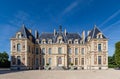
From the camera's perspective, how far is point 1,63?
1724 inches

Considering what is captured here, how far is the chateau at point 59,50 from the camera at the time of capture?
35719 millimetres

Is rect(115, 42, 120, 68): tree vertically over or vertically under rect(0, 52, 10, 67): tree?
over

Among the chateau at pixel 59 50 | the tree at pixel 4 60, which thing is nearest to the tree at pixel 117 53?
the chateau at pixel 59 50

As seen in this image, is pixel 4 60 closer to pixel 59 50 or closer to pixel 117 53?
pixel 59 50

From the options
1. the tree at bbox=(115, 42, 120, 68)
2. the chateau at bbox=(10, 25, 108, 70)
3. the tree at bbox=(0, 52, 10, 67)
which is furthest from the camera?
the tree at bbox=(0, 52, 10, 67)

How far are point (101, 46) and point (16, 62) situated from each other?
1701 centimetres

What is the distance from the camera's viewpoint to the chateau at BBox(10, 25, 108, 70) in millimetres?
35719

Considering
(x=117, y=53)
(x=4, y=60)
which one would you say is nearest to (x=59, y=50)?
(x=117, y=53)

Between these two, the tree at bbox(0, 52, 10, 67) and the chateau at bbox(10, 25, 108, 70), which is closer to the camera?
the chateau at bbox(10, 25, 108, 70)

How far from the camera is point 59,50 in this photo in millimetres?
40875

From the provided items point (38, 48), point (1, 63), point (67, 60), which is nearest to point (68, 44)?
point (67, 60)

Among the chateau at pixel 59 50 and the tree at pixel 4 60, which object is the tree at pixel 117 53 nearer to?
the chateau at pixel 59 50

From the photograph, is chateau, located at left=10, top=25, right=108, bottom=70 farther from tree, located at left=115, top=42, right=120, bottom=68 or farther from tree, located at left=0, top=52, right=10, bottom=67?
tree, located at left=0, top=52, right=10, bottom=67

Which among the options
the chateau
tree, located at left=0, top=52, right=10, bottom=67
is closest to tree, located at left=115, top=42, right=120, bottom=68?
the chateau
